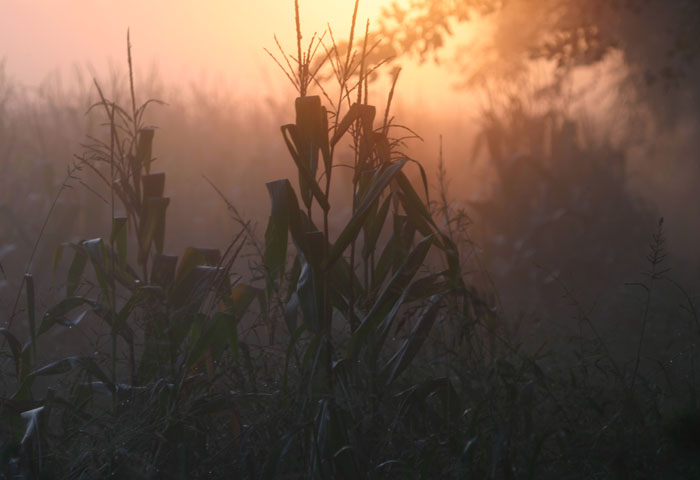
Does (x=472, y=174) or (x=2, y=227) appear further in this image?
(x=472, y=174)

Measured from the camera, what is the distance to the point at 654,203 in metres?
7.11

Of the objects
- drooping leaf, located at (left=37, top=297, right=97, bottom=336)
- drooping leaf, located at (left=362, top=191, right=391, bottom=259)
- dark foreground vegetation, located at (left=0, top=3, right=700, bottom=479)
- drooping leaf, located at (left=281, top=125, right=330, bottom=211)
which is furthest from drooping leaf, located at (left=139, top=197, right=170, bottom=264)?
drooping leaf, located at (left=362, top=191, right=391, bottom=259)

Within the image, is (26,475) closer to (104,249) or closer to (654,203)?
(104,249)

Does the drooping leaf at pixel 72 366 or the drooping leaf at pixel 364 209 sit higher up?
the drooping leaf at pixel 364 209

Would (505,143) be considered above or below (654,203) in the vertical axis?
above

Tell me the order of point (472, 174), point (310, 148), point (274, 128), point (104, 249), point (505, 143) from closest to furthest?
1. point (310, 148)
2. point (104, 249)
3. point (505, 143)
4. point (472, 174)
5. point (274, 128)

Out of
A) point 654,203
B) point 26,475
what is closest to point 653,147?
point 654,203

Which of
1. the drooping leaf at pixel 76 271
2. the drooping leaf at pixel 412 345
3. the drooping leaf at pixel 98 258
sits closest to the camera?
the drooping leaf at pixel 412 345

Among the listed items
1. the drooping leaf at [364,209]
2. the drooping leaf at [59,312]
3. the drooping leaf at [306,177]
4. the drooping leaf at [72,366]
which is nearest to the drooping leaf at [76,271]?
the drooping leaf at [59,312]

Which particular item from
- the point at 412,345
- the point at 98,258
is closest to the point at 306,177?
the point at 412,345

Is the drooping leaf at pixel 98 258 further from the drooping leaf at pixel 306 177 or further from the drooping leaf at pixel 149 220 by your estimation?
the drooping leaf at pixel 306 177

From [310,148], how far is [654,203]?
5.40 m

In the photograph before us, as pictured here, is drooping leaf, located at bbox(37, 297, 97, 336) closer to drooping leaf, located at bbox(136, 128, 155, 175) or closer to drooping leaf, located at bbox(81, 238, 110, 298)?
drooping leaf, located at bbox(81, 238, 110, 298)

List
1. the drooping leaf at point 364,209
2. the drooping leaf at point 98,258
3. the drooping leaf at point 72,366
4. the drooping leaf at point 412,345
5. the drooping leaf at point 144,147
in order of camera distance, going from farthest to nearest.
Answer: the drooping leaf at point 144,147, the drooping leaf at point 98,258, the drooping leaf at point 72,366, the drooping leaf at point 412,345, the drooping leaf at point 364,209
